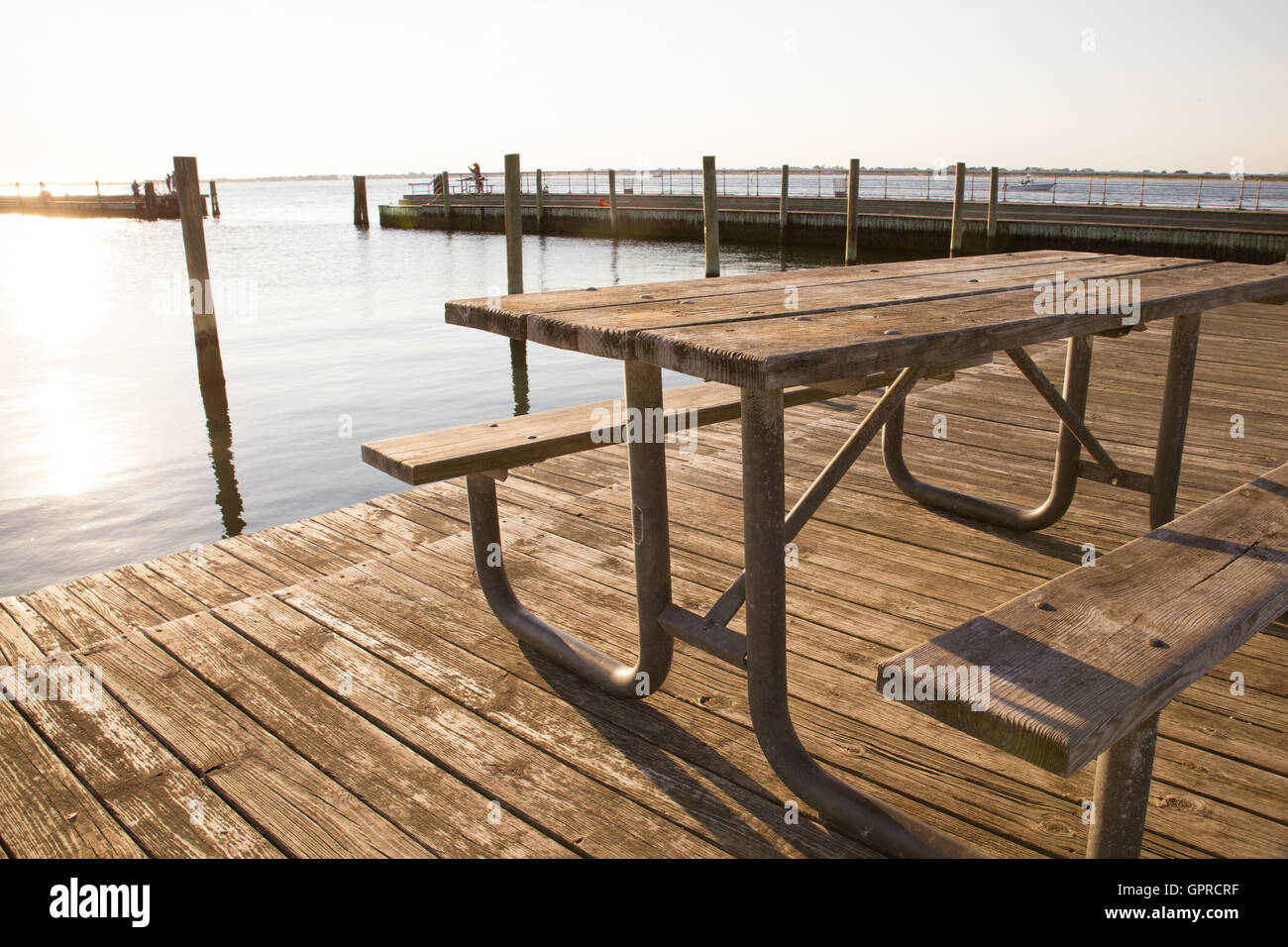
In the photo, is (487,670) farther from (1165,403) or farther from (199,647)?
(1165,403)

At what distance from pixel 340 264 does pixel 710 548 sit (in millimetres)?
30435

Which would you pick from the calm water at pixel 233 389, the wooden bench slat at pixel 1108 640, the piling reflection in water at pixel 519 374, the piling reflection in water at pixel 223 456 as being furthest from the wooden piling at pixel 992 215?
the wooden bench slat at pixel 1108 640

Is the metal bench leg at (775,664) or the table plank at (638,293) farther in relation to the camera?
the table plank at (638,293)

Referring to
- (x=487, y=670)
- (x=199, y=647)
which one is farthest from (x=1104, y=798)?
(x=199, y=647)

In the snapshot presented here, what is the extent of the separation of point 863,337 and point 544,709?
4.31 ft

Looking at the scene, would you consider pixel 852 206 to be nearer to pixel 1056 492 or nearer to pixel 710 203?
pixel 710 203

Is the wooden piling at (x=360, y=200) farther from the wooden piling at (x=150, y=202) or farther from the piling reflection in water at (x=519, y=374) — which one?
the piling reflection in water at (x=519, y=374)

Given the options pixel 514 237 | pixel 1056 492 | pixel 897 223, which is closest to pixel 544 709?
pixel 1056 492

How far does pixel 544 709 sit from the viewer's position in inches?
96.3

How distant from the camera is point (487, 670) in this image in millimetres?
2654

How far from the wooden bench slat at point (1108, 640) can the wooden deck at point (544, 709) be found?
1.66 feet

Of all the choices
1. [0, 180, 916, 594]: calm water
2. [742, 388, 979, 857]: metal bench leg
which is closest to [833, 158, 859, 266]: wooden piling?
[0, 180, 916, 594]: calm water

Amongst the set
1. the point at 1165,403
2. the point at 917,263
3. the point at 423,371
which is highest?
the point at 917,263

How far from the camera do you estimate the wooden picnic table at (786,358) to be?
1.79m
